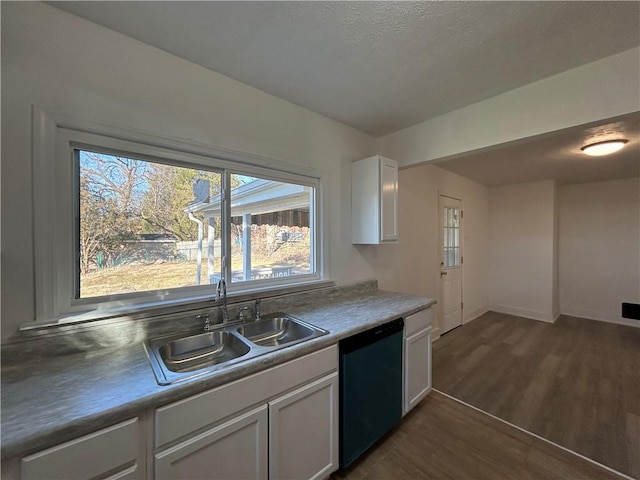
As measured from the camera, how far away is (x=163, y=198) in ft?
5.17

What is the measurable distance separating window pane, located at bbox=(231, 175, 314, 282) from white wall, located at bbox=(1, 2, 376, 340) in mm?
281

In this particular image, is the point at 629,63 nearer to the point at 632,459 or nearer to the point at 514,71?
the point at 514,71

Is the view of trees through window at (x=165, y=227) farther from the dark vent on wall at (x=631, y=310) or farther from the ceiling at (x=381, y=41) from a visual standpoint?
the dark vent on wall at (x=631, y=310)

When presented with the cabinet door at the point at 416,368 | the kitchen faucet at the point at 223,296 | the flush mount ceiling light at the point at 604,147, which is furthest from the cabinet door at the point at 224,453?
the flush mount ceiling light at the point at 604,147

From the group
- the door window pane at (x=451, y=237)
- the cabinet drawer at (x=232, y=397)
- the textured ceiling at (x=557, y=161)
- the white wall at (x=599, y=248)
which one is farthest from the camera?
the white wall at (x=599, y=248)

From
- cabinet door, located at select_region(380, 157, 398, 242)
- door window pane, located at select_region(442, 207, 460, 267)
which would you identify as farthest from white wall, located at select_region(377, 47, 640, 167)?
door window pane, located at select_region(442, 207, 460, 267)

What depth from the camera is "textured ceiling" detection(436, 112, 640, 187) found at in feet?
7.95

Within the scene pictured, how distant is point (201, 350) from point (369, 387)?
1.09m

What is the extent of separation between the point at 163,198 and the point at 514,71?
2.40m

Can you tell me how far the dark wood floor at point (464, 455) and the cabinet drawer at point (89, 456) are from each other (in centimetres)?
124

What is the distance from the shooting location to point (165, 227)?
62.3 inches

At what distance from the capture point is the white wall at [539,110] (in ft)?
4.91

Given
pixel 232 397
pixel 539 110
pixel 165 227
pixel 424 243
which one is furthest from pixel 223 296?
pixel 424 243

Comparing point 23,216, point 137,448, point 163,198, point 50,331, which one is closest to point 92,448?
point 137,448
